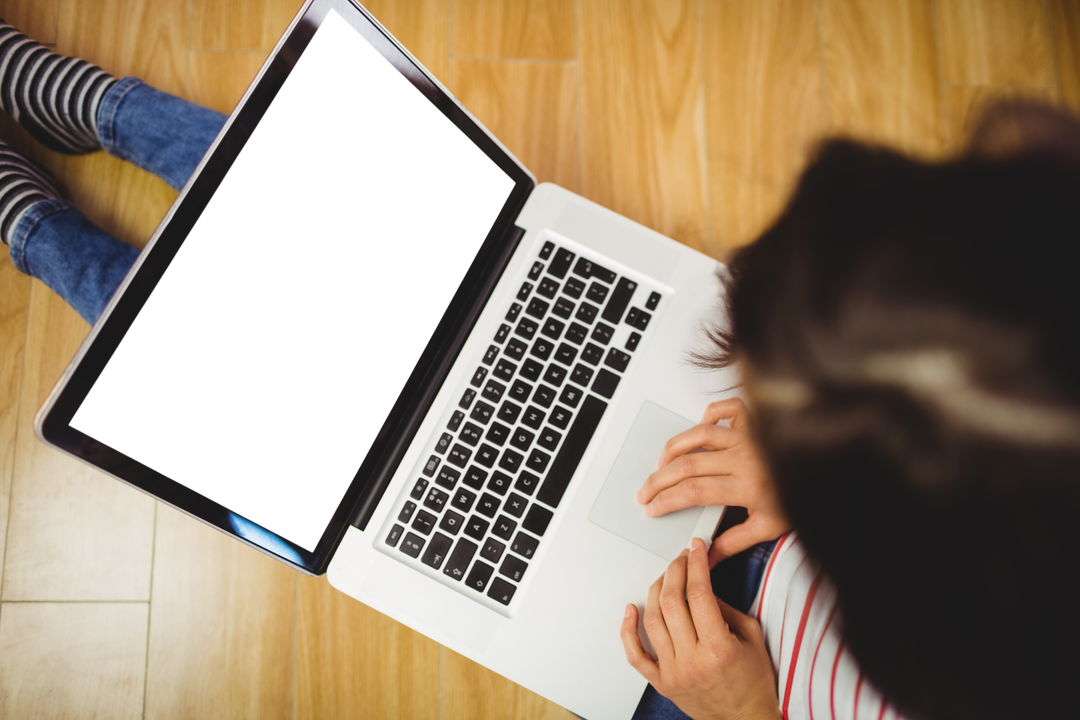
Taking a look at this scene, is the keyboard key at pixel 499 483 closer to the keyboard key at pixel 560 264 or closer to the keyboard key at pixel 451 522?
the keyboard key at pixel 451 522

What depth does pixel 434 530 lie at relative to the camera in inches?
23.6

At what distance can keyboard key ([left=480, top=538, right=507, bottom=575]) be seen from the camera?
599mm

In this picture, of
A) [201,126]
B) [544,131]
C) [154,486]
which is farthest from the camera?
[544,131]

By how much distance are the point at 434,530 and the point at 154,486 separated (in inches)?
9.8

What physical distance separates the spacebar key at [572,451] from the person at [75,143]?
629 millimetres

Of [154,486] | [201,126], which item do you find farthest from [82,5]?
[154,486]

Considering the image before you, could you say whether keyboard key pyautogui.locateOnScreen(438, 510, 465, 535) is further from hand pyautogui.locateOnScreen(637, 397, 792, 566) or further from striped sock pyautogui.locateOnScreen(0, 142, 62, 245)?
striped sock pyautogui.locateOnScreen(0, 142, 62, 245)

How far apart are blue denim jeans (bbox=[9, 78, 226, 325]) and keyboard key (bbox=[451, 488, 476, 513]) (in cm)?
56

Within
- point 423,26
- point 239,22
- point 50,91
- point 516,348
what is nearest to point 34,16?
point 50,91

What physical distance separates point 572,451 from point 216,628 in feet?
2.13

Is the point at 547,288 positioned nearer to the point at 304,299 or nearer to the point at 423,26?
the point at 304,299

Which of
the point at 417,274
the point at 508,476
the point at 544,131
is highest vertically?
the point at 544,131

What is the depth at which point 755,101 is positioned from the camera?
0.99m

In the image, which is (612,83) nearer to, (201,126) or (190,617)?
(201,126)
